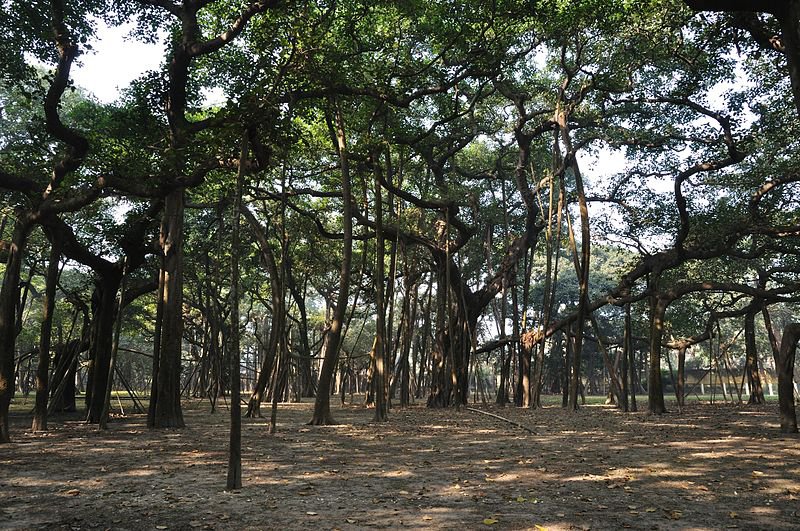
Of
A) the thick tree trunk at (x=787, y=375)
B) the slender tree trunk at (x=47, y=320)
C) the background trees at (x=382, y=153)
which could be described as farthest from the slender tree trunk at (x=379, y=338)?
the thick tree trunk at (x=787, y=375)

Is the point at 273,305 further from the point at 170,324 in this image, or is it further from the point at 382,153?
the point at 382,153

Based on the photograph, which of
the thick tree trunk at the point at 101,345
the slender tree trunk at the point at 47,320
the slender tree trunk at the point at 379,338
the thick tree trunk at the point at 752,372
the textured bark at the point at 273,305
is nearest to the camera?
the slender tree trunk at the point at 47,320

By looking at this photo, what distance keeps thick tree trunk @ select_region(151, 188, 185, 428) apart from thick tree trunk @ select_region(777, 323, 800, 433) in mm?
9088

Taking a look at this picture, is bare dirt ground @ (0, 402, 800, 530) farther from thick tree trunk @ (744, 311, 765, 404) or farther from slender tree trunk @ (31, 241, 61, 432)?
thick tree trunk @ (744, 311, 765, 404)

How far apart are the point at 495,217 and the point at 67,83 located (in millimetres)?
13869

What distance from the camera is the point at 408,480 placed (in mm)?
5043

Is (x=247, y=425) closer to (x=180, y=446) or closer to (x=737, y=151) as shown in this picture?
(x=180, y=446)

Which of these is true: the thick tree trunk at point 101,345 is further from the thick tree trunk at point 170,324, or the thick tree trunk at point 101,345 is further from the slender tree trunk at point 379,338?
the slender tree trunk at point 379,338

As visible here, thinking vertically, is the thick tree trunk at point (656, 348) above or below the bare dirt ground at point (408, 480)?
above

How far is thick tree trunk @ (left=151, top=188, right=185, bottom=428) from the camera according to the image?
911cm

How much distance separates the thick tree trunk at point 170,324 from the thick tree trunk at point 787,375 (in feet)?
29.8

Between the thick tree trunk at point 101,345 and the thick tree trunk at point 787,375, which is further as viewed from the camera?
the thick tree trunk at point 101,345

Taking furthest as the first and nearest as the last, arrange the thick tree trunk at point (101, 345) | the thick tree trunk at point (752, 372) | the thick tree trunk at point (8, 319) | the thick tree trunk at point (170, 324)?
the thick tree trunk at point (752, 372) < the thick tree trunk at point (101, 345) < the thick tree trunk at point (170, 324) < the thick tree trunk at point (8, 319)

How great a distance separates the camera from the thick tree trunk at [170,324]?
29.9ft
